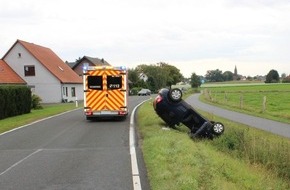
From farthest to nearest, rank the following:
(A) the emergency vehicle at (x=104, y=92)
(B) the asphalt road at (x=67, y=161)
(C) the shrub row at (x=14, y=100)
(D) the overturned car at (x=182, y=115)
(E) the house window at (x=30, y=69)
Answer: (E) the house window at (x=30, y=69) → (C) the shrub row at (x=14, y=100) → (A) the emergency vehicle at (x=104, y=92) → (D) the overturned car at (x=182, y=115) → (B) the asphalt road at (x=67, y=161)

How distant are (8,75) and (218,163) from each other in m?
46.2

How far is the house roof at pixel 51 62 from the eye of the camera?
2160 inches

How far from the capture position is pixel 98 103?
2133 centimetres

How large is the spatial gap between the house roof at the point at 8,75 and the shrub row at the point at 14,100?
58.8 ft

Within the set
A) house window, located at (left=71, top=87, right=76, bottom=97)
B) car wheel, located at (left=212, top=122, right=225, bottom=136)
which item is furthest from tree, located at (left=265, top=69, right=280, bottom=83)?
car wheel, located at (left=212, top=122, right=225, bottom=136)

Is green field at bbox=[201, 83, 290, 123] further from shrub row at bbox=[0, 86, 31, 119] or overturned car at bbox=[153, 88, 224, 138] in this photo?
shrub row at bbox=[0, 86, 31, 119]

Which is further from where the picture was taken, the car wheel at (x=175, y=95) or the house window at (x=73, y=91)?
the house window at (x=73, y=91)

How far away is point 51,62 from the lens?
195 feet

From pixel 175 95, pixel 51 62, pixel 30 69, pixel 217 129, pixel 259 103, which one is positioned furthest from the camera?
pixel 51 62

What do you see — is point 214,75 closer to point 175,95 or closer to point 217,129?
point 175,95

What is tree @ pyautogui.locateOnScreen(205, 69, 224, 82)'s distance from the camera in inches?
7525

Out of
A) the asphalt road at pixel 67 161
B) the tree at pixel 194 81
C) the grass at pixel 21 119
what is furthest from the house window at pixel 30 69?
the tree at pixel 194 81

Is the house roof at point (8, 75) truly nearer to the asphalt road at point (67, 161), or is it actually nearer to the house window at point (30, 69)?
the house window at point (30, 69)

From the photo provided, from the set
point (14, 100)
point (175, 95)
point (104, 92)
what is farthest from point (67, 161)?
point (14, 100)
